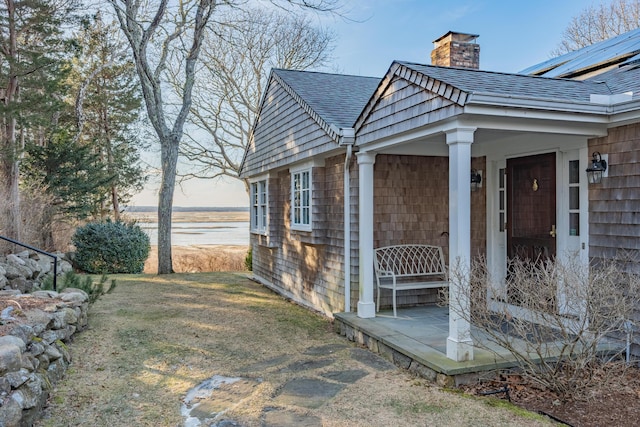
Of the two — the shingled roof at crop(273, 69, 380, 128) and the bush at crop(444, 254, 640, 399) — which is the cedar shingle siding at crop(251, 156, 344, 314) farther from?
the bush at crop(444, 254, 640, 399)

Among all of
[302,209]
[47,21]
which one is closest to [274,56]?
[47,21]

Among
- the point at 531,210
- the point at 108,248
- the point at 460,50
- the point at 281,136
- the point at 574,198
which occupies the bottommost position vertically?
the point at 108,248

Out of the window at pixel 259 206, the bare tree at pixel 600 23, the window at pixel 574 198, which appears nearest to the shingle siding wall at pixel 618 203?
the window at pixel 574 198

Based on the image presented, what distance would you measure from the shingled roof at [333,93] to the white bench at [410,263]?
188cm

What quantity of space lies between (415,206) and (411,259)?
2.49 feet

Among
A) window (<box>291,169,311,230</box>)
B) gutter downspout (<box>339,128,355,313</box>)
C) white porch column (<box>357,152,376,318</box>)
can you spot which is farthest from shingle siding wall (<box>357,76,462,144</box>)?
window (<box>291,169,311,230</box>)

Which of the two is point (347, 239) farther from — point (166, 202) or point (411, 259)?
point (166, 202)

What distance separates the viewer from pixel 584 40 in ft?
57.9

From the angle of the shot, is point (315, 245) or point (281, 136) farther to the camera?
point (281, 136)

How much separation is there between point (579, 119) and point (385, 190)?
271cm

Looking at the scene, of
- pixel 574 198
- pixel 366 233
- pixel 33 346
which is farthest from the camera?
pixel 366 233

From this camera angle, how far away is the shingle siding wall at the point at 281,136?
23.0 ft

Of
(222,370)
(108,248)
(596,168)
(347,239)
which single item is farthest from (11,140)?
(596,168)

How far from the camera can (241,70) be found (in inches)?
782
